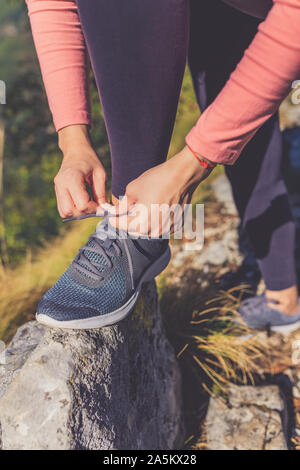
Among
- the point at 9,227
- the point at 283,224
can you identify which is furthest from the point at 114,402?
the point at 9,227

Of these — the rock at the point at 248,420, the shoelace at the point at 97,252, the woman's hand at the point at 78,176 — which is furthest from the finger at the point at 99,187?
the rock at the point at 248,420

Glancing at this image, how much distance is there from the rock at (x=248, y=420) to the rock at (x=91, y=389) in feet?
0.53

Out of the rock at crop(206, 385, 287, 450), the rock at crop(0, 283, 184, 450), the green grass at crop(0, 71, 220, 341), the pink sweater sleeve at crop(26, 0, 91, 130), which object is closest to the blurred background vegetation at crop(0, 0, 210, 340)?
the green grass at crop(0, 71, 220, 341)

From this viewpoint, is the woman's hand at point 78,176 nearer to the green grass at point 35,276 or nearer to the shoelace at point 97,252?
the shoelace at point 97,252

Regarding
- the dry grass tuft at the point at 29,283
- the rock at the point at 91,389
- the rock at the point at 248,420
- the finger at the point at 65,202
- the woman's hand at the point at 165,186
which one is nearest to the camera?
the rock at the point at 91,389

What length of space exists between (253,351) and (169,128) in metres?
1.11

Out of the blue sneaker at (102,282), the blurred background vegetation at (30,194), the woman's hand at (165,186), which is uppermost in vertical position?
the woman's hand at (165,186)

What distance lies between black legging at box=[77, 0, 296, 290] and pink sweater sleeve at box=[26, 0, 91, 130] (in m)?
0.11

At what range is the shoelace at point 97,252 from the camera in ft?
3.59

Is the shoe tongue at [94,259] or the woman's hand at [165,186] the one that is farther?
the shoe tongue at [94,259]

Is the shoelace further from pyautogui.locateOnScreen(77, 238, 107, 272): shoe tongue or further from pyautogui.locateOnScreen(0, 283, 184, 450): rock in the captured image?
pyautogui.locateOnScreen(0, 283, 184, 450): rock

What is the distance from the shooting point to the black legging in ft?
3.06

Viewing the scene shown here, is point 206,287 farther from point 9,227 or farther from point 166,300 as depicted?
point 9,227

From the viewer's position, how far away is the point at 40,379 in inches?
32.4
